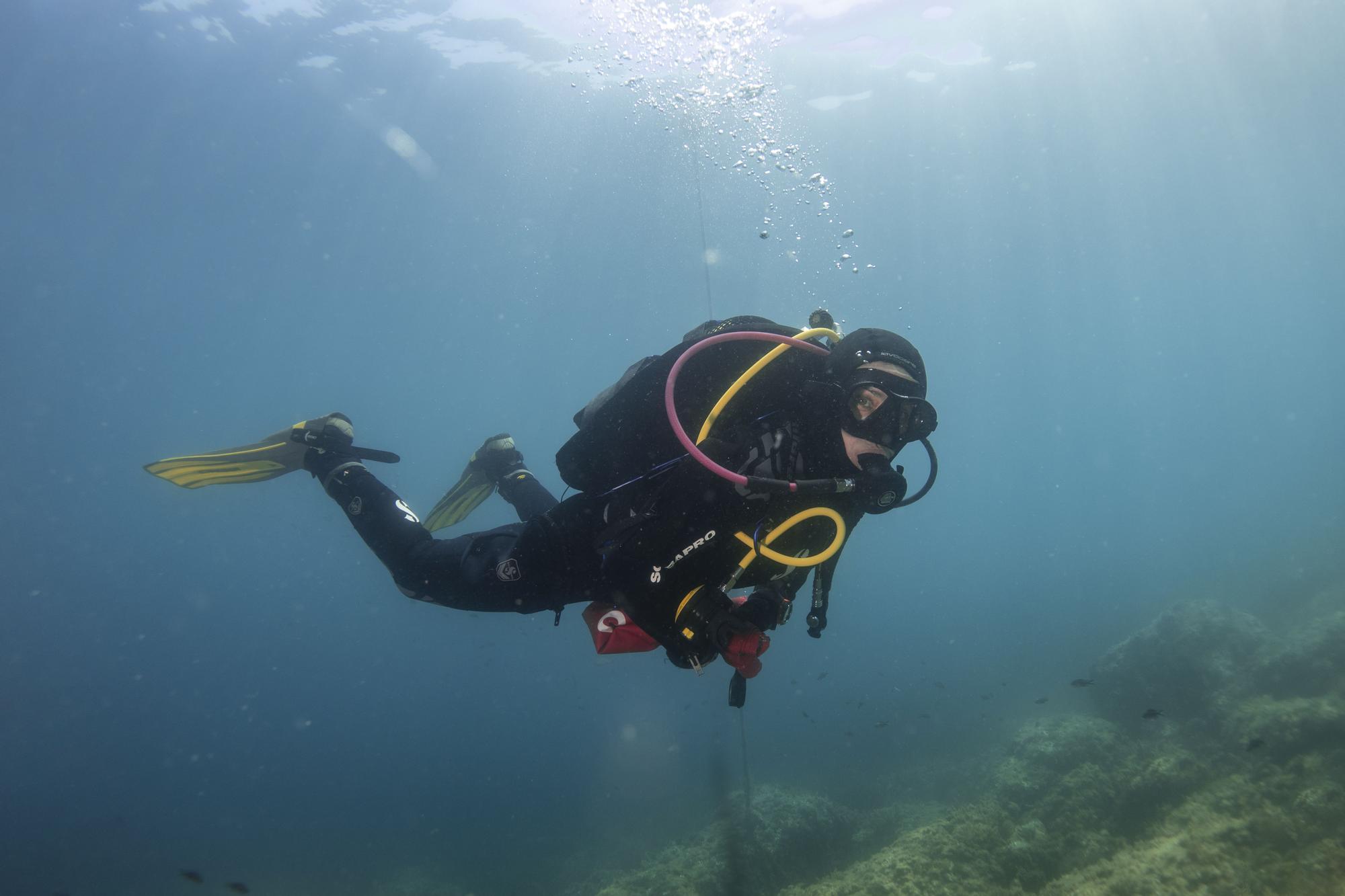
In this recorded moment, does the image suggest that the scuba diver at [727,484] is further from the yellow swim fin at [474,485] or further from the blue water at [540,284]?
the blue water at [540,284]

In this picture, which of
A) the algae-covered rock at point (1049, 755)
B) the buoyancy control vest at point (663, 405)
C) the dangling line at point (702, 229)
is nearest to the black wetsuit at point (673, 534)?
the buoyancy control vest at point (663, 405)

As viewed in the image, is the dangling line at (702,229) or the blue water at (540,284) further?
the dangling line at (702,229)

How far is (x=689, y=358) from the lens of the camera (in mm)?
2834

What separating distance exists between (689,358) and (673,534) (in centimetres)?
86

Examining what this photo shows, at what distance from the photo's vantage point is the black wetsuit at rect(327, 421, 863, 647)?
2.53 meters

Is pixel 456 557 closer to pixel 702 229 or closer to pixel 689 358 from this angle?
pixel 689 358

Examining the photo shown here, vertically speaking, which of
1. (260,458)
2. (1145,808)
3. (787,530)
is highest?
(260,458)

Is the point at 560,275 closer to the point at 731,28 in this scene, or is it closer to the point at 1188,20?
the point at 731,28

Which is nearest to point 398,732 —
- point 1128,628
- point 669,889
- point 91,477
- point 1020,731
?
point 669,889

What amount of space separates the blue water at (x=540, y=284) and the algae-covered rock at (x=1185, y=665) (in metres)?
4.41

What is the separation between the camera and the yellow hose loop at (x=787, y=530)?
2.32 metres

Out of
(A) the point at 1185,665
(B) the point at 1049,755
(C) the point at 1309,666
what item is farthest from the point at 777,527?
(A) the point at 1185,665

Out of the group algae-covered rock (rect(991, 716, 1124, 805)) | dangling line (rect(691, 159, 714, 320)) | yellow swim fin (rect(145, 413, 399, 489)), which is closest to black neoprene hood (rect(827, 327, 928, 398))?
yellow swim fin (rect(145, 413, 399, 489))

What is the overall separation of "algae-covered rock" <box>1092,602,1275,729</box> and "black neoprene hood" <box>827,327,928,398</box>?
13.3 m
